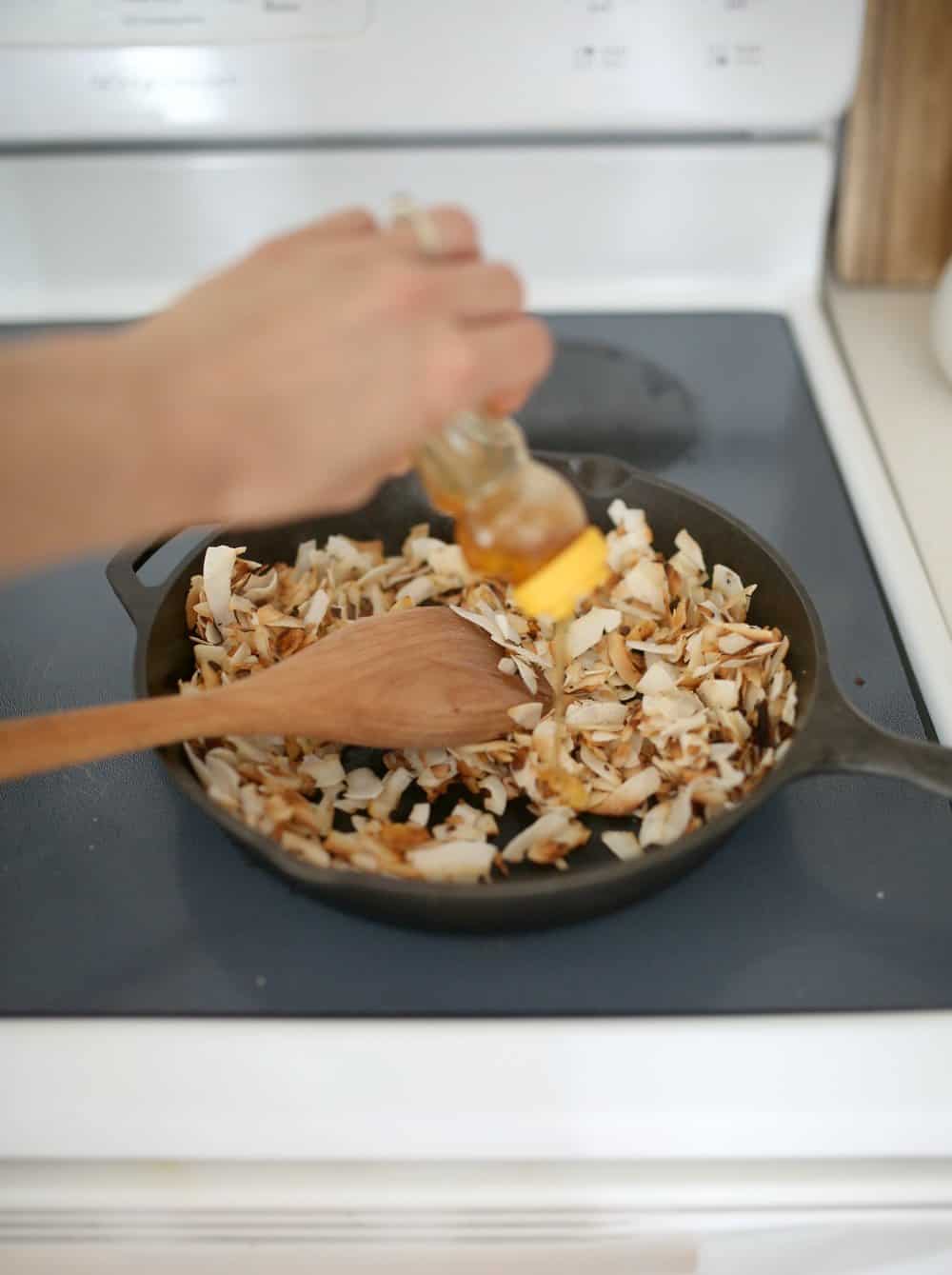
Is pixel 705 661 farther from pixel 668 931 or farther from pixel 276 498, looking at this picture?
pixel 276 498

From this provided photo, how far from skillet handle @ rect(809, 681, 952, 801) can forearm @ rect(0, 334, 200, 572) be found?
273 mm

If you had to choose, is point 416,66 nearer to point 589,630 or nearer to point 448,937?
point 589,630

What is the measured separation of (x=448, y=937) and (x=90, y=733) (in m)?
0.17

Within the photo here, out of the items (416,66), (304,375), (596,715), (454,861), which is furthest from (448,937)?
(416,66)

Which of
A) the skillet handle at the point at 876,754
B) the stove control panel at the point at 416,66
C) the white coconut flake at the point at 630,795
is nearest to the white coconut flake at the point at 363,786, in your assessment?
the white coconut flake at the point at 630,795

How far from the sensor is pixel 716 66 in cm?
79

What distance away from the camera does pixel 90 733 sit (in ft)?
1.68

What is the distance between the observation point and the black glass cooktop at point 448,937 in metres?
0.49

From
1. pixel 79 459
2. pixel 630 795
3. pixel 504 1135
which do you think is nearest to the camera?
pixel 79 459

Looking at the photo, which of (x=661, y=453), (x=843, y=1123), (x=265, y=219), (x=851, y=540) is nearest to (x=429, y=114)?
(x=265, y=219)

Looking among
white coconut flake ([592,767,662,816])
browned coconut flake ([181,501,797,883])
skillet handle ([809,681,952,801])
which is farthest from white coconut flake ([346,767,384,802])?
skillet handle ([809,681,952,801])

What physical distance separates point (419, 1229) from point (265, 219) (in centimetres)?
68

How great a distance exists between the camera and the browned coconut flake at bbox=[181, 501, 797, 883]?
21.2 inches

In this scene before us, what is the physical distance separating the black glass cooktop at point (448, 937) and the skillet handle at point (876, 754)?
0.06 meters
